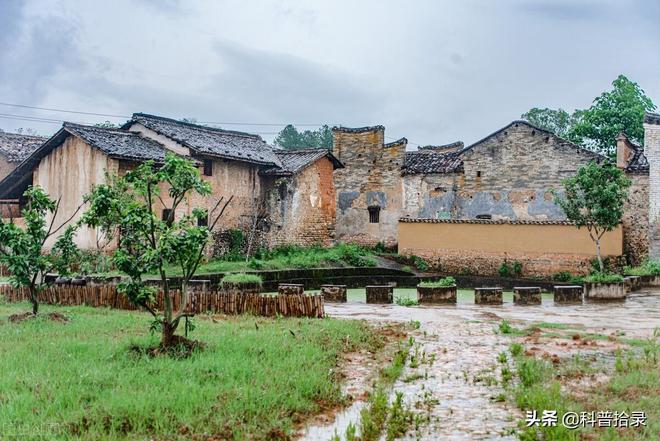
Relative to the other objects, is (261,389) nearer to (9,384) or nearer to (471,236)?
Answer: (9,384)

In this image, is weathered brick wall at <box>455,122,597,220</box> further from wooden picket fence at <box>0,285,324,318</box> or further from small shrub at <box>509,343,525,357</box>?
small shrub at <box>509,343,525,357</box>

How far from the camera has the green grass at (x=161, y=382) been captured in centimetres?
542

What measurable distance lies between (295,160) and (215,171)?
462 centimetres

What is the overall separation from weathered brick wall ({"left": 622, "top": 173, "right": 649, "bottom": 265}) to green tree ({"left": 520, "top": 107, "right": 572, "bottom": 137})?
19402 millimetres

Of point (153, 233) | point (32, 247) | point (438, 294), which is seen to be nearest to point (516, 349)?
point (153, 233)

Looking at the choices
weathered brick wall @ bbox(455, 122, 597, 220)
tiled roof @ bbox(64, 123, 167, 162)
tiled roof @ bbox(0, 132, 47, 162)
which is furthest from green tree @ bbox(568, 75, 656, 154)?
tiled roof @ bbox(0, 132, 47, 162)

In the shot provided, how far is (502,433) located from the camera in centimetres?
562

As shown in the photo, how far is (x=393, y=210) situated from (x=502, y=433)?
25273mm

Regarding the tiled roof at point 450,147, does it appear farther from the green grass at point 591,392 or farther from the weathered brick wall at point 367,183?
the green grass at point 591,392

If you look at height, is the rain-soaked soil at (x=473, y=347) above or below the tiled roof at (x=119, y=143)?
below

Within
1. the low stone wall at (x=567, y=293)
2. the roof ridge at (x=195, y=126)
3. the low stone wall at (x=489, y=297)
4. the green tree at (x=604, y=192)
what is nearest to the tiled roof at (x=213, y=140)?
the roof ridge at (x=195, y=126)

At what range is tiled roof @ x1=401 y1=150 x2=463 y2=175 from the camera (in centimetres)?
2952

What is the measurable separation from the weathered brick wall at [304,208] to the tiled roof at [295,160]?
339mm

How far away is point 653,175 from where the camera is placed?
23.1 meters
